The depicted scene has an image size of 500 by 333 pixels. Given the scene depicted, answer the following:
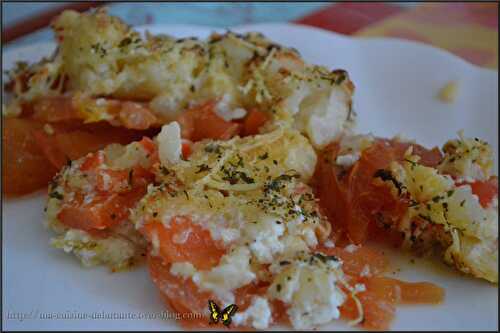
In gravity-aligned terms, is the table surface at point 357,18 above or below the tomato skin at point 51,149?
above

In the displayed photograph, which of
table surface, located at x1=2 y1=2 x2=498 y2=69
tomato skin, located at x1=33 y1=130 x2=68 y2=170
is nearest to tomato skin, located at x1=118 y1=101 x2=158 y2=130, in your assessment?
tomato skin, located at x1=33 y1=130 x2=68 y2=170

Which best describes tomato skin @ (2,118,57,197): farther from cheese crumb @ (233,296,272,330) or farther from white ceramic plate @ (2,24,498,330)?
cheese crumb @ (233,296,272,330)

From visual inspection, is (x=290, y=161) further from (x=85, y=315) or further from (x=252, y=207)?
(x=85, y=315)

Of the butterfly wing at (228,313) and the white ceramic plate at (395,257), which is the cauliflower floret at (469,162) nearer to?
the white ceramic plate at (395,257)

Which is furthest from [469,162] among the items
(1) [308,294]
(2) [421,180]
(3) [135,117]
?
(3) [135,117]

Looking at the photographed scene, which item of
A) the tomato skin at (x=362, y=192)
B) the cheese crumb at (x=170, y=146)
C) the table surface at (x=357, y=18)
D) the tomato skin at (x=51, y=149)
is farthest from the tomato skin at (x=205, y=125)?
the table surface at (x=357, y=18)

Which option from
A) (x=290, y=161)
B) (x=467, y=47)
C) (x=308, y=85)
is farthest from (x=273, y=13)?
(x=290, y=161)

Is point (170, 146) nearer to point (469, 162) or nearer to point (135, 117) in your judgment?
point (135, 117)

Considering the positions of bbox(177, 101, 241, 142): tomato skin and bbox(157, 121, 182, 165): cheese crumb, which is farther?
bbox(177, 101, 241, 142): tomato skin
